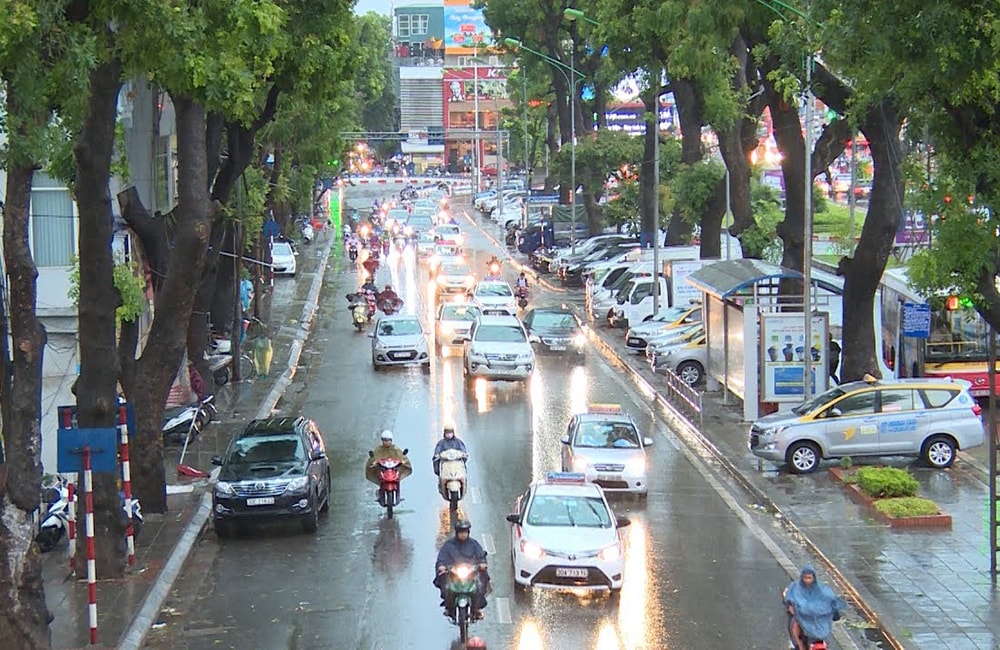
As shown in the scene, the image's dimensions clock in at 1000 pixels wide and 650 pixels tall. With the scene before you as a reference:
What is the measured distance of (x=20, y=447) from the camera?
Answer: 1491 centimetres

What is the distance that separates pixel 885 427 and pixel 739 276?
684 cm

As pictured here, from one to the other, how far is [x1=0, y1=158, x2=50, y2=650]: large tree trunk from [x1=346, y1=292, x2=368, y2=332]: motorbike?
3485 cm

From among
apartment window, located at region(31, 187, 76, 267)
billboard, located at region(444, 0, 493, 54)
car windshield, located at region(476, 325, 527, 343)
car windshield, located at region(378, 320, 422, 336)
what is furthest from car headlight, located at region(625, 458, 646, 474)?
billboard, located at region(444, 0, 493, 54)

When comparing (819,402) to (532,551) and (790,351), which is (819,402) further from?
(532,551)

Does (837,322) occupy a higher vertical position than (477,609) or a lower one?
higher

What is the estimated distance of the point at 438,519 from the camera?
2322cm

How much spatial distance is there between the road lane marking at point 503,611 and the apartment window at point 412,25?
582 ft

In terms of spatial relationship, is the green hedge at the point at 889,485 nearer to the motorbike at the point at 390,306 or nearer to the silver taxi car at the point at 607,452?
the silver taxi car at the point at 607,452

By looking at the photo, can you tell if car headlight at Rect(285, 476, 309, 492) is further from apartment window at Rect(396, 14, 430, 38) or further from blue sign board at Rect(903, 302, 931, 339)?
apartment window at Rect(396, 14, 430, 38)

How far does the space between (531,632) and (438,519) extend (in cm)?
659

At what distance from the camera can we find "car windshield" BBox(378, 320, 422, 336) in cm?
4147

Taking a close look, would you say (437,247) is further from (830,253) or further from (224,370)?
(224,370)

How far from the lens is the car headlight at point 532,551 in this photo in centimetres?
1820

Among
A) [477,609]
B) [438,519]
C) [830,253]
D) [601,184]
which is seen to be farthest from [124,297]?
[601,184]
